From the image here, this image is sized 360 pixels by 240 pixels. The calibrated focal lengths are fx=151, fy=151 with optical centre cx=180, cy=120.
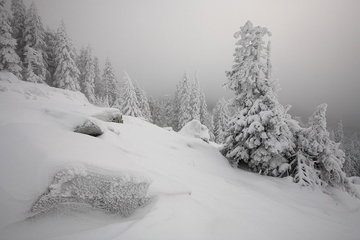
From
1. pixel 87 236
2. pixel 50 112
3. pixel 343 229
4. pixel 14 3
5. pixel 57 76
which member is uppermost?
pixel 14 3

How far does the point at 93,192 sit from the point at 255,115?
29.7 ft

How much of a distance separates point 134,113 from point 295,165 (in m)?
24.0

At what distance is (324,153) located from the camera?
336 inches

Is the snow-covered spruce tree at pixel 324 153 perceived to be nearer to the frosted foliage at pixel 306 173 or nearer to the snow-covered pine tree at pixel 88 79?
the frosted foliage at pixel 306 173

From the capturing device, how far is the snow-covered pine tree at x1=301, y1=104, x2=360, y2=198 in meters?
8.17

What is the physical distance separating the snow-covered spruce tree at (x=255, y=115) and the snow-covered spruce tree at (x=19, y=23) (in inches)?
1249

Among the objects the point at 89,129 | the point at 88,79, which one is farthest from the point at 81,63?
the point at 89,129

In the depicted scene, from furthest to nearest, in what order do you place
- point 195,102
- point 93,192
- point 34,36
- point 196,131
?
point 195,102
point 34,36
point 196,131
point 93,192

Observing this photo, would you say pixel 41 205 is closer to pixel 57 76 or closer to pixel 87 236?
pixel 87 236

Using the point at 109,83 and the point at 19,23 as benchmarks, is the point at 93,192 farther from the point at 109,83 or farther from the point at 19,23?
the point at 109,83

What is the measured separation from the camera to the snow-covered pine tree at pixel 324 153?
8.17 m

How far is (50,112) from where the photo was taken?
20.3 ft

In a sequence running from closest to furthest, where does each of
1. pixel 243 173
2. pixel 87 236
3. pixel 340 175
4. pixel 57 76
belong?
pixel 87 236 → pixel 340 175 → pixel 243 173 → pixel 57 76

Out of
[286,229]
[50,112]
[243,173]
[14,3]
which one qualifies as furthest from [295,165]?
[14,3]
